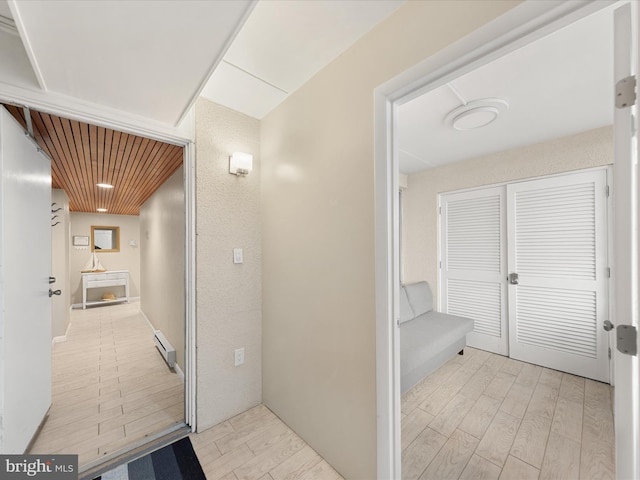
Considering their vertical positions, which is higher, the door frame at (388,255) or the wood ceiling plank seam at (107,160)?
the wood ceiling plank seam at (107,160)

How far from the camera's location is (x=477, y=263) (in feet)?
10.9

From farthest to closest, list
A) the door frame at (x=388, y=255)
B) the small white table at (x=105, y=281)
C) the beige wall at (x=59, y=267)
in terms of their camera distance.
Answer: the small white table at (x=105, y=281)
the beige wall at (x=59, y=267)
the door frame at (x=388, y=255)

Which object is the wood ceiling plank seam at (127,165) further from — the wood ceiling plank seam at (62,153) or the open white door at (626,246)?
the open white door at (626,246)

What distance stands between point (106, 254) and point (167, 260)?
449 centimetres

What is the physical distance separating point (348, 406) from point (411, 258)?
2.92 m

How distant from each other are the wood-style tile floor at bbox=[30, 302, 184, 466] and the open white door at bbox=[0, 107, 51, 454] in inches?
7.7

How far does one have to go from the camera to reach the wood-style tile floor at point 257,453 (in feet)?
4.70

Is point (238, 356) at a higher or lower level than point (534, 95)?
lower

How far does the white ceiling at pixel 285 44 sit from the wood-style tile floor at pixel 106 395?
2463 mm

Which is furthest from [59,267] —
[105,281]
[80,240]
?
[80,240]

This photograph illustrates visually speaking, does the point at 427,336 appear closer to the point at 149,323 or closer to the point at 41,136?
the point at 41,136

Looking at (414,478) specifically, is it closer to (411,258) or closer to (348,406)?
(348,406)

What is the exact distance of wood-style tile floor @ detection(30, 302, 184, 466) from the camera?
172cm

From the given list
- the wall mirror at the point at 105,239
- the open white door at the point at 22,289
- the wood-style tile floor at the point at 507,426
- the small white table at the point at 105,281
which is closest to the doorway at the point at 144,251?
the open white door at the point at 22,289
